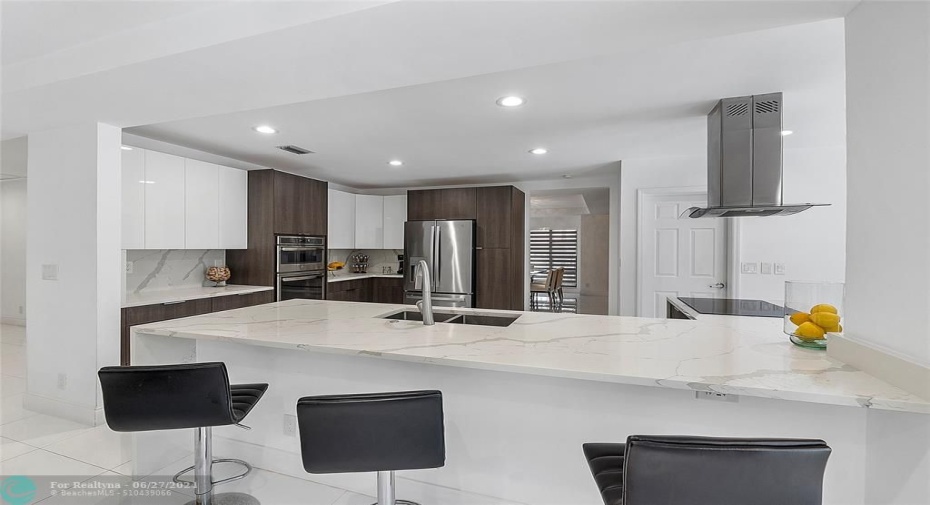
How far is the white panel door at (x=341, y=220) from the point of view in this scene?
5.70 m

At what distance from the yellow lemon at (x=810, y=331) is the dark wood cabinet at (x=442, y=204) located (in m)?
4.25

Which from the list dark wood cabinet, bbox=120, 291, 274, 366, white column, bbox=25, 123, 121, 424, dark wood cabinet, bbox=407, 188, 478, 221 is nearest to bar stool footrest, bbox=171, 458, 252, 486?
white column, bbox=25, 123, 121, 424

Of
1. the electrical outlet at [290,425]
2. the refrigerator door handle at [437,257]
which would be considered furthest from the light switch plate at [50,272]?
the refrigerator door handle at [437,257]

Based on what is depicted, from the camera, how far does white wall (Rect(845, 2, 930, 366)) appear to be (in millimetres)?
1101

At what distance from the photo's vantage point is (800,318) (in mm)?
1704

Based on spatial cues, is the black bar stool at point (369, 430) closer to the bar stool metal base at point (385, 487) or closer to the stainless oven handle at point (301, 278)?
the bar stool metal base at point (385, 487)

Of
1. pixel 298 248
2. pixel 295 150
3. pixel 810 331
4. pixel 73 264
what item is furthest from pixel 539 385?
pixel 298 248

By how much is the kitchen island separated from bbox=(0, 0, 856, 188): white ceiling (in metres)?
1.17

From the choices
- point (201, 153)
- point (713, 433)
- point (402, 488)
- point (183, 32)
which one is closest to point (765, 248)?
point (713, 433)

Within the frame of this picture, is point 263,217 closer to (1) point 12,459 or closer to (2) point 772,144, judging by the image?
(1) point 12,459

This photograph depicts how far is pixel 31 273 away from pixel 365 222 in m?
3.64

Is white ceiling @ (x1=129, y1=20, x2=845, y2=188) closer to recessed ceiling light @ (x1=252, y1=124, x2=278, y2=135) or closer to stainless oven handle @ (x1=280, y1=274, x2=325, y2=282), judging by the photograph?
recessed ceiling light @ (x1=252, y1=124, x2=278, y2=135)

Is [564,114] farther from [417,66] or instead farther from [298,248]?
[298,248]

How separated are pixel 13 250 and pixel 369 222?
189 inches
